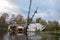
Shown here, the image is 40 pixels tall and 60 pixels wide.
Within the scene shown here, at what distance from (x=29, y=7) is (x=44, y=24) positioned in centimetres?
2302

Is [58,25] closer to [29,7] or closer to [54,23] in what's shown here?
[54,23]

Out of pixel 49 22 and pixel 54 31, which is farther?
pixel 49 22

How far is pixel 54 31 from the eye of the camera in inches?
1786

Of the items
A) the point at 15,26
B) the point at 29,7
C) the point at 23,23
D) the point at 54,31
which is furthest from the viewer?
the point at 15,26

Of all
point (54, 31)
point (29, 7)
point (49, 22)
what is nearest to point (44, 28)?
point (49, 22)

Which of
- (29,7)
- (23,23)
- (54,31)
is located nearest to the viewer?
(29,7)

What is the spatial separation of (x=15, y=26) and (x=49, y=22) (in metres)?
7.48

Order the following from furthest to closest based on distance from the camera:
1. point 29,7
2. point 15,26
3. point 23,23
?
point 15,26 < point 23,23 < point 29,7

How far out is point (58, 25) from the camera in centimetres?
4656

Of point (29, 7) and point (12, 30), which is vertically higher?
point (29, 7)

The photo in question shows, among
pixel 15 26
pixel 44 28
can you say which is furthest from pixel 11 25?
pixel 44 28

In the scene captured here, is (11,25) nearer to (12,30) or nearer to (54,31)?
(12,30)

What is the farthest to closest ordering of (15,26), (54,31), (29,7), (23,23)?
(15,26)
(23,23)
(54,31)
(29,7)

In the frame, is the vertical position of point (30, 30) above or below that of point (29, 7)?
below
